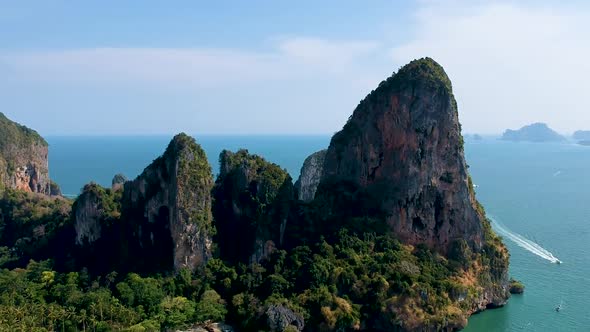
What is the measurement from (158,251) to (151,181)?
17.4 feet

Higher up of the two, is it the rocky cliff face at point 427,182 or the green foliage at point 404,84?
the green foliage at point 404,84

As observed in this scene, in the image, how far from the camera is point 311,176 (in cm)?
5866

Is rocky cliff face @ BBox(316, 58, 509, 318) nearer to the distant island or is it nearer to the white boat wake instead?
the distant island

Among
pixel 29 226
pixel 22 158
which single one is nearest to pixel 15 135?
pixel 22 158

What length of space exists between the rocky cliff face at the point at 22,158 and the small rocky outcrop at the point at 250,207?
32298 mm

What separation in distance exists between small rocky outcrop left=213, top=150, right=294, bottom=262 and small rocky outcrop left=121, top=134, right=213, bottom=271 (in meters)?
3.05

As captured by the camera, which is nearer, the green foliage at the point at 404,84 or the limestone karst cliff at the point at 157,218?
the limestone karst cliff at the point at 157,218

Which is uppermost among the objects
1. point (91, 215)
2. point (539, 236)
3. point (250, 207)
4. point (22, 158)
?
point (22, 158)

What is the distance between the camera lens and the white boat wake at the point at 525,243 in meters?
51.3

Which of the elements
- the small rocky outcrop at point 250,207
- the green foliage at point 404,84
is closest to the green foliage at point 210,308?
the small rocky outcrop at point 250,207

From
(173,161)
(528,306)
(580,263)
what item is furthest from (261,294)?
(580,263)

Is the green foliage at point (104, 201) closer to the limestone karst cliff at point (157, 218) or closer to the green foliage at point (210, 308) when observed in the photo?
the limestone karst cliff at point (157, 218)

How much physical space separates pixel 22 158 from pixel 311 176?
37.1 m

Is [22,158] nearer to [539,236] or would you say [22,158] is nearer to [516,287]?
[516,287]
